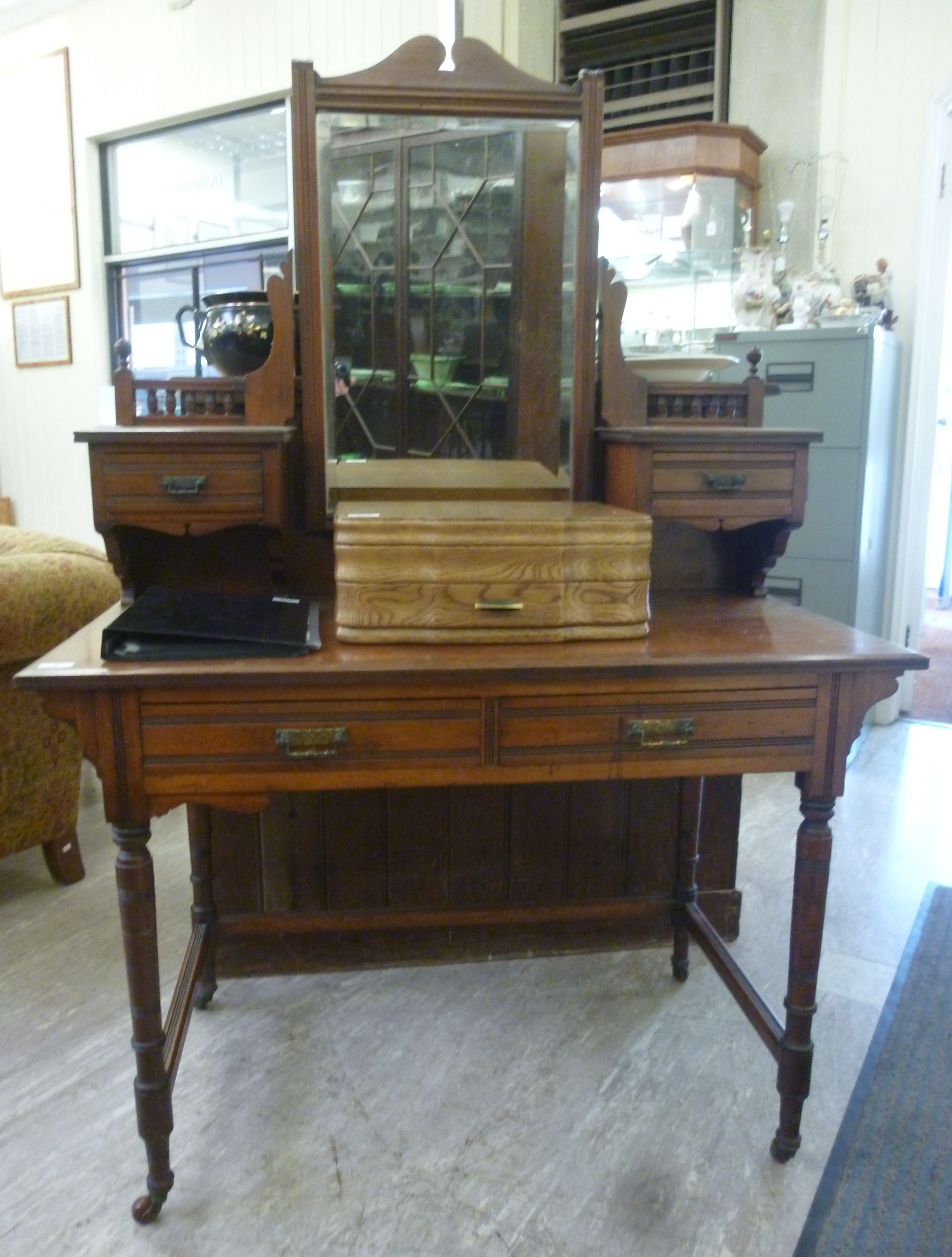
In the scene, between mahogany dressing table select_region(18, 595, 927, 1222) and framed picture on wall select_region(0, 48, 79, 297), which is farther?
framed picture on wall select_region(0, 48, 79, 297)

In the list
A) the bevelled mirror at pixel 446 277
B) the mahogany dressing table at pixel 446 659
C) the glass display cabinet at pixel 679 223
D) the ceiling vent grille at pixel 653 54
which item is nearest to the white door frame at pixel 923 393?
A: the glass display cabinet at pixel 679 223

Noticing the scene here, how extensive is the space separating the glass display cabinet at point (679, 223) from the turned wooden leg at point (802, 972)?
2355 mm

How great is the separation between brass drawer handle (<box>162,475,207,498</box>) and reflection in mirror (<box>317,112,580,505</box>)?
26cm

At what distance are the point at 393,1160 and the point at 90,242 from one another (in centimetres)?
489

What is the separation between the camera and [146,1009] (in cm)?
130

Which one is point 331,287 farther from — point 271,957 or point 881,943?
point 881,943

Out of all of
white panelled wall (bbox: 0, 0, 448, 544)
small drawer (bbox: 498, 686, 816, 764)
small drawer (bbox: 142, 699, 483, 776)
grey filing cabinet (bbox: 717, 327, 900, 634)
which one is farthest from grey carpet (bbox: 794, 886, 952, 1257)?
white panelled wall (bbox: 0, 0, 448, 544)

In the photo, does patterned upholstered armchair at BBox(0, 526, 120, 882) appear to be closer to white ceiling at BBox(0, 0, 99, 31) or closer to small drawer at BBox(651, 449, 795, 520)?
small drawer at BBox(651, 449, 795, 520)

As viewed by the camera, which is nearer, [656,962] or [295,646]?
[295,646]

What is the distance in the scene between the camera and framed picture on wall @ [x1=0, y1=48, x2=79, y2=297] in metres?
4.98

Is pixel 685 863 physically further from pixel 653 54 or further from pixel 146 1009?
pixel 653 54

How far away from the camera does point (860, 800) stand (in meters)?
2.88

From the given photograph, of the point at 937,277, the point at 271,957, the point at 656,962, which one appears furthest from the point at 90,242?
the point at 656,962

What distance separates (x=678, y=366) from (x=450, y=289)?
42 cm
